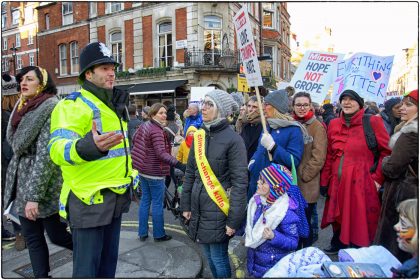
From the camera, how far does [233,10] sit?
2169cm

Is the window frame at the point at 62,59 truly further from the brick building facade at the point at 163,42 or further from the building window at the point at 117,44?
the building window at the point at 117,44

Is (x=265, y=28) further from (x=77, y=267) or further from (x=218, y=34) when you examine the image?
(x=77, y=267)

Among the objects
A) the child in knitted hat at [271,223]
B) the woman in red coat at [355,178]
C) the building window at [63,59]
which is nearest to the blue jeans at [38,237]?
the child in knitted hat at [271,223]

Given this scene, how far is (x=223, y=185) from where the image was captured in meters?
3.22

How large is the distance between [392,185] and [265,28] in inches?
1163

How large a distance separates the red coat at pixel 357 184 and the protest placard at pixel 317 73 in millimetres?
3671

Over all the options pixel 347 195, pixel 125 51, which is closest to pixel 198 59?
pixel 125 51

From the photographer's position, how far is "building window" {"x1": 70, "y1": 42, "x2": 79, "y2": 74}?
2653cm

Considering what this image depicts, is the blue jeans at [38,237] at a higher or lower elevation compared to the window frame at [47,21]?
lower

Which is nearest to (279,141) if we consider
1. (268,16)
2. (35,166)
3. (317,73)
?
(35,166)

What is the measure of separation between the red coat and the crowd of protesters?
11 millimetres

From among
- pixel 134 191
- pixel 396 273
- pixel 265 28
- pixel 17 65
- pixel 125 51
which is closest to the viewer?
pixel 396 273

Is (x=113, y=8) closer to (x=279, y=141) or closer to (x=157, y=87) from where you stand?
(x=157, y=87)

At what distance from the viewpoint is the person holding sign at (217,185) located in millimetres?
3125
